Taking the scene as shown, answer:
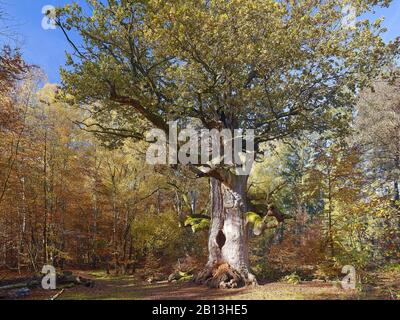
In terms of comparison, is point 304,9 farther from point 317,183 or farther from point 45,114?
point 45,114

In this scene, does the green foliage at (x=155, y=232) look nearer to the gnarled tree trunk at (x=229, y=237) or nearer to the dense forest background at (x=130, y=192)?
the dense forest background at (x=130, y=192)

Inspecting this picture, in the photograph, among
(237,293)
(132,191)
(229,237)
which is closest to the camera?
(237,293)

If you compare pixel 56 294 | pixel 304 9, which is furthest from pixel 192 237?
pixel 304 9

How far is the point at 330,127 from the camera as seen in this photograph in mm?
10977

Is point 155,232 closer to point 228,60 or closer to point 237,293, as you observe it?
point 237,293

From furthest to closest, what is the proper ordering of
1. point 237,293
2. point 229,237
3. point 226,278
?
point 229,237, point 226,278, point 237,293

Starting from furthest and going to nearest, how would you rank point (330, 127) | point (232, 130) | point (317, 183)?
point (317, 183) → point (232, 130) → point (330, 127)

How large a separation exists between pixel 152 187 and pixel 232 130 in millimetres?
9025

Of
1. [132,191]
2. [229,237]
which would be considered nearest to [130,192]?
[132,191]

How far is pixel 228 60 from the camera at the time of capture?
8.55 m

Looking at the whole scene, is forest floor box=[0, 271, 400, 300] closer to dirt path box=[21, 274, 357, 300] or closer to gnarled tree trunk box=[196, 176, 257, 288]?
dirt path box=[21, 274, 357, 300]

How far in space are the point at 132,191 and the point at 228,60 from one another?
38.7 ft

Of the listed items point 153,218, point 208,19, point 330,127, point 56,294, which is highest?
point 208,19

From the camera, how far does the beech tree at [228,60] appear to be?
813 centimetres
